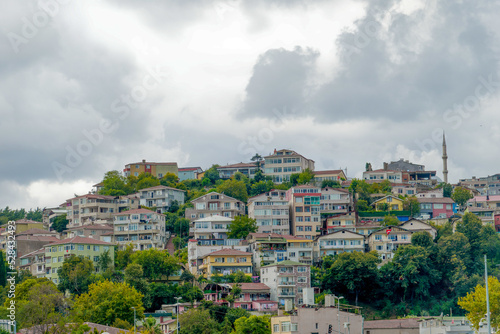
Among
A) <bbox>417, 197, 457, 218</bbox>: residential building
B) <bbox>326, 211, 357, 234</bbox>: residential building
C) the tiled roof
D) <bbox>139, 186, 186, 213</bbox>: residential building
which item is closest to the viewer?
the tiled roof

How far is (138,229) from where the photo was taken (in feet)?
371

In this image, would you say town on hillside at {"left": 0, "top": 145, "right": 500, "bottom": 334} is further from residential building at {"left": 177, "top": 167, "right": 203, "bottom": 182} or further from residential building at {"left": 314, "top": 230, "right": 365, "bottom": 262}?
residential building at {"left": 177, "top": 167, "right": 203, "bottom": 182}

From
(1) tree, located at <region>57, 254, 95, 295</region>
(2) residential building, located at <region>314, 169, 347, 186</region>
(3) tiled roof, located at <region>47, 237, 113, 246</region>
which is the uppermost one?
(2) residential building, located at <region>314, 169, 347, 186</region>

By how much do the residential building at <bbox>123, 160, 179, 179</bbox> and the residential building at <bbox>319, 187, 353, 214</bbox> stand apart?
37.5 meters

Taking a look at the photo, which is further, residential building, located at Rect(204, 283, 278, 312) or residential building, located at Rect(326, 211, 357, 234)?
residential building, located at Rect(326, 211, 357, 234)

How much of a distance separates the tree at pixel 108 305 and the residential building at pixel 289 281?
18.0m

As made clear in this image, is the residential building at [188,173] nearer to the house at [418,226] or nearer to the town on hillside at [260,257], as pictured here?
the town on hillside at [260,257]

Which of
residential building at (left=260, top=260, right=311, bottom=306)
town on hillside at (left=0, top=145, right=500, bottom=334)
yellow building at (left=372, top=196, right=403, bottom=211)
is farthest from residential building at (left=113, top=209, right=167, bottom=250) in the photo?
yellow building at (left=372, top=196, right=403, bottom=211)

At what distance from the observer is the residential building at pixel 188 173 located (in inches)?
6004

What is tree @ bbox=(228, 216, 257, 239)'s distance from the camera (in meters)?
108

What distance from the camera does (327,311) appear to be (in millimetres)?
70312

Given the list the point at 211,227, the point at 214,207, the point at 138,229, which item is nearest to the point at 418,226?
the point at 211,227

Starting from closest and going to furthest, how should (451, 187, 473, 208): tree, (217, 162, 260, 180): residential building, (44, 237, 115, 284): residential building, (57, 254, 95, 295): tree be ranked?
(57, 254, 95, 295): tree → (44, 237, 115, 284): residential building → (451, 187, 473, 208): tree → (217, 162, 260, 180): residential building

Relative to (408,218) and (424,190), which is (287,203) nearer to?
(408,218)
